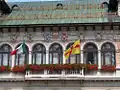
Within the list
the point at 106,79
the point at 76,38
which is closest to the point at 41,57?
the point at 76,38

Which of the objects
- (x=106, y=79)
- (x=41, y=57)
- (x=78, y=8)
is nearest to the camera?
(x=106, y=79)

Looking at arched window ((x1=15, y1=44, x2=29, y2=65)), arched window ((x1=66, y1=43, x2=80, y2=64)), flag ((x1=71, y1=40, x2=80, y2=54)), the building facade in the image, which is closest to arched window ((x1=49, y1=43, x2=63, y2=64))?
the building facade

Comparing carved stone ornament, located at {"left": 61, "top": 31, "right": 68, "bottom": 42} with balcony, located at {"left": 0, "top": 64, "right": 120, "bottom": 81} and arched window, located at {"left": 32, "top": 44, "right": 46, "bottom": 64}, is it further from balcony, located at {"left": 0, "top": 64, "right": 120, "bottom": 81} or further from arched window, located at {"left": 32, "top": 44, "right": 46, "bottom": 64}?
balcony, located at {"left": 0, "top": 64, "right": 120, "bottom": 81}

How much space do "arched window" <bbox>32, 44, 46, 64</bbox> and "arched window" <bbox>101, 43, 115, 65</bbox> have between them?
545cm

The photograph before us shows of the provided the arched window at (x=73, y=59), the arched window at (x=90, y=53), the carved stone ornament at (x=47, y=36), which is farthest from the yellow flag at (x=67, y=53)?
the carved stone ornament at (x=47, y=36)

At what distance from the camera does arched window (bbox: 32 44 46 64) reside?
34.4 m

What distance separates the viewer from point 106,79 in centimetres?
3231

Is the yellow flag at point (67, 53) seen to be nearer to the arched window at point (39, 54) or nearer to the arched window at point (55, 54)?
the arched window at point (55, 54)

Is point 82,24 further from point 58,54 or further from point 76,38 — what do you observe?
point 58,54

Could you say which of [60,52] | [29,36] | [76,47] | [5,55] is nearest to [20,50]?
[29,36]

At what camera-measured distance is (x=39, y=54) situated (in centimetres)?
3456

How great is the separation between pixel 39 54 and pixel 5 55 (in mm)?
3259

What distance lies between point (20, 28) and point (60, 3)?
5.70m

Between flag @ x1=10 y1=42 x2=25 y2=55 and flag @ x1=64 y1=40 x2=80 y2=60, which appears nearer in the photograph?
flag @ x1=64 y1=40 x2=80 y2=60
